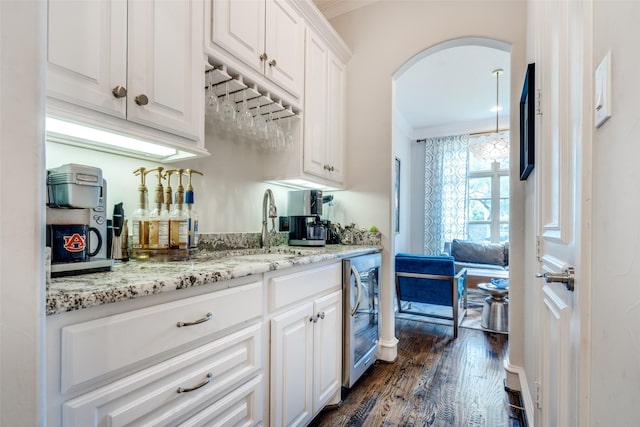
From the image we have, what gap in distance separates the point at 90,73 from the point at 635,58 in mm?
1292

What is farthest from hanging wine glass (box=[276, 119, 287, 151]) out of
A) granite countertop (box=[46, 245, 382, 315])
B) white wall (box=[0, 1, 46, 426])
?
white wall (box=[0, 1, 46, 426])

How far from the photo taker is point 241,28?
1.51 m

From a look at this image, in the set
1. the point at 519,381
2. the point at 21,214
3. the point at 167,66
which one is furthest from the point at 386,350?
the point at 21,214

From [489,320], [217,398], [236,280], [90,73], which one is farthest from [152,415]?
[489,320]

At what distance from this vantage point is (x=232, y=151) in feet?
6.40

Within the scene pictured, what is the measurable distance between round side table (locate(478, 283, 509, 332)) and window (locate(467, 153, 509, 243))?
2.39 m

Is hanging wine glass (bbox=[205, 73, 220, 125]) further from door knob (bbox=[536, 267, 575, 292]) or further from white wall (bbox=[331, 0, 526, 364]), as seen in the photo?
door knob (bbox=[536, 267, 575, 292])

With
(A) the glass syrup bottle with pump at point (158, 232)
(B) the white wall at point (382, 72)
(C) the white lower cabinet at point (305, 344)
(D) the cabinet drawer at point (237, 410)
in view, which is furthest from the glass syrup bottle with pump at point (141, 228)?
(B) the white wall at point (382, 72)

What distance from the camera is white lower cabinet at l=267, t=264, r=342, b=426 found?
1.30 meters

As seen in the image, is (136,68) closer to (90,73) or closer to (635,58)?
(90,73)

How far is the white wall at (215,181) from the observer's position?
1.28 metres

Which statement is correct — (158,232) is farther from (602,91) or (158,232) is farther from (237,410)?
(602,91)

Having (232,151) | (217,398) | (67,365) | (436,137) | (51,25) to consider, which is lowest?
(217,398)

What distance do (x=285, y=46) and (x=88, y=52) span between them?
1159 mm
